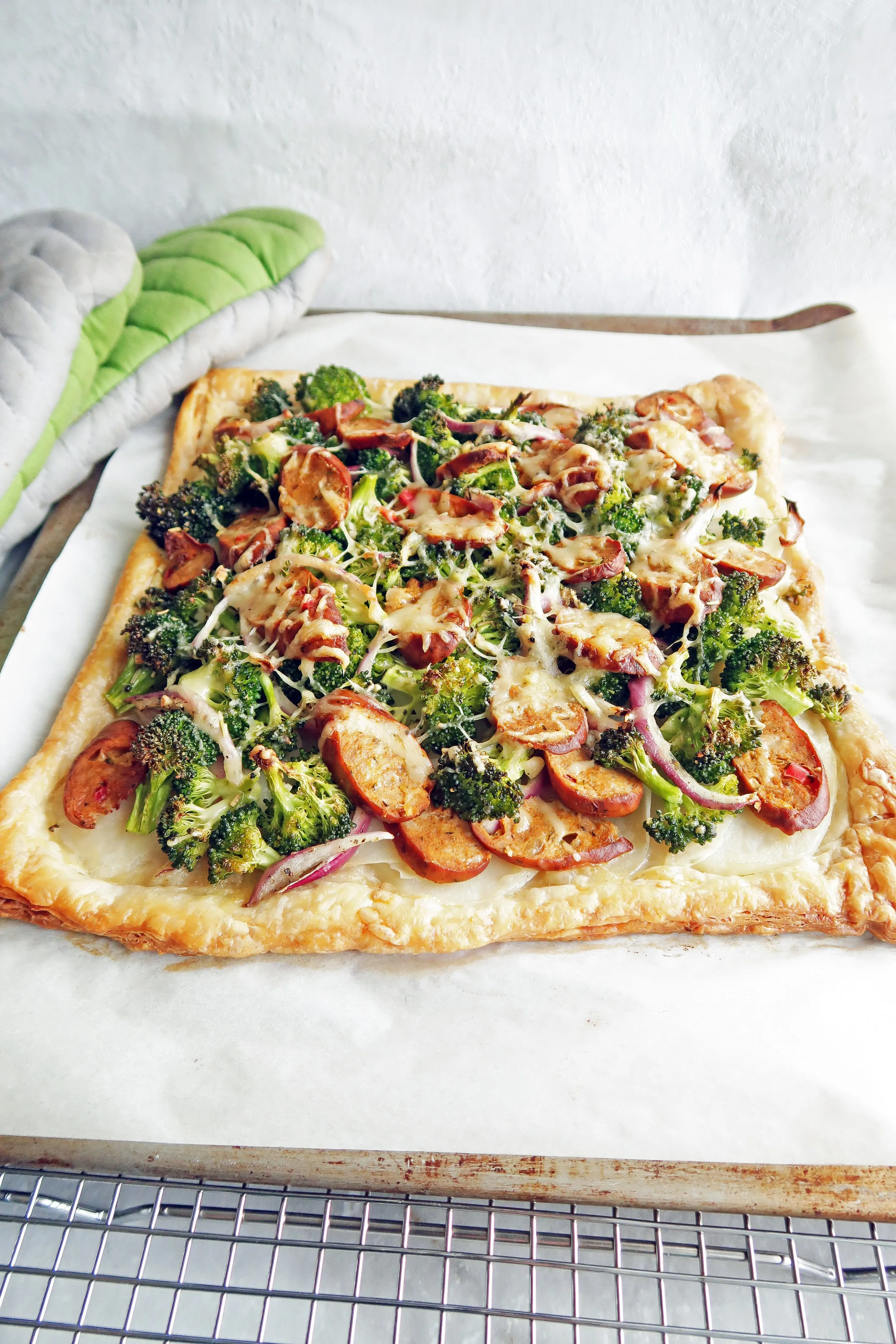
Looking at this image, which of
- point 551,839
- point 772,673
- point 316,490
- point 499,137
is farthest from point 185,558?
point 499,137

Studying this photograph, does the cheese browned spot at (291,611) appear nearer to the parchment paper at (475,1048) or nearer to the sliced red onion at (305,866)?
the sliced red onion at (305,866)

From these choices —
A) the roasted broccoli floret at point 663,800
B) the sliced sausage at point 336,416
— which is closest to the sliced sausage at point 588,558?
the roasted broccoli floret at point 663,800

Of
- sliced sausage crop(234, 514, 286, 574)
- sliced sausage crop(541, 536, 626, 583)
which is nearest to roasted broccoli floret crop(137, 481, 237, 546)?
sliced sausage crop(234, 514, 286, 574)

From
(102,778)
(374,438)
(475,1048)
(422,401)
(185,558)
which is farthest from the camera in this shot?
(422,401)

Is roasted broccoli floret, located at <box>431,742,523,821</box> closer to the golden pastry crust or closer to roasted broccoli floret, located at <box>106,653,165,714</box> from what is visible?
the golden pastry crust

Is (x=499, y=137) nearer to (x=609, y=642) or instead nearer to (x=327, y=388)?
(x=327, y=388)

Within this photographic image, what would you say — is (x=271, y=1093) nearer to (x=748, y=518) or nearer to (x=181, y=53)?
(x=748, y=518)

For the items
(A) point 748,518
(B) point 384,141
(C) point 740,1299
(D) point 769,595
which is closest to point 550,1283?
(C) point 740,1299

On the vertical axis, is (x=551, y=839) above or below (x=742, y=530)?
below
